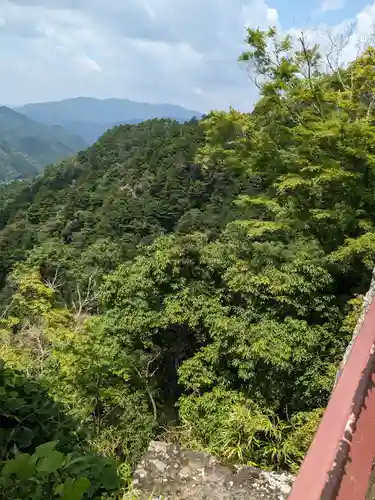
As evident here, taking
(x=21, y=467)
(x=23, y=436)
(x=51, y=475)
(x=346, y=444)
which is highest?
(x=346, y=444)

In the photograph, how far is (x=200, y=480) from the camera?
108 inches

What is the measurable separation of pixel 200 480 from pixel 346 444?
220cm

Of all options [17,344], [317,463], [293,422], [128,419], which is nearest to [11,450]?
[317,463]

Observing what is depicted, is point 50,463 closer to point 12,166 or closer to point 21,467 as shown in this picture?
point 21,467

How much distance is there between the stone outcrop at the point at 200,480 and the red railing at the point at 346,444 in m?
1.95

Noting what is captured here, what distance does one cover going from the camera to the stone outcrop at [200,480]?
104 inches

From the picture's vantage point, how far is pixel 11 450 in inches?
69.7

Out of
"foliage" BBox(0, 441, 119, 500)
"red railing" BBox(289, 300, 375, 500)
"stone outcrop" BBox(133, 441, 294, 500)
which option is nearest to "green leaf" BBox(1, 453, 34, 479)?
"foliage" BBox(0, 441, 119, 500)

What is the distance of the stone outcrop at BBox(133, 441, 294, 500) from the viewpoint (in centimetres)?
263

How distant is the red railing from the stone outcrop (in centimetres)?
195

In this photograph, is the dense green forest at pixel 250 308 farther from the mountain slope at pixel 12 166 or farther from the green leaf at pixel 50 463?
the mountain slope at pixel 12 166

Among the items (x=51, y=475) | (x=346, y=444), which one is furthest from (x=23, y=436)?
(x=346, y=444)

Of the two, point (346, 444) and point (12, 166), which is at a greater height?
point (12, 166)

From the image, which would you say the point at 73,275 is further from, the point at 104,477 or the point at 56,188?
the point at 56,188
